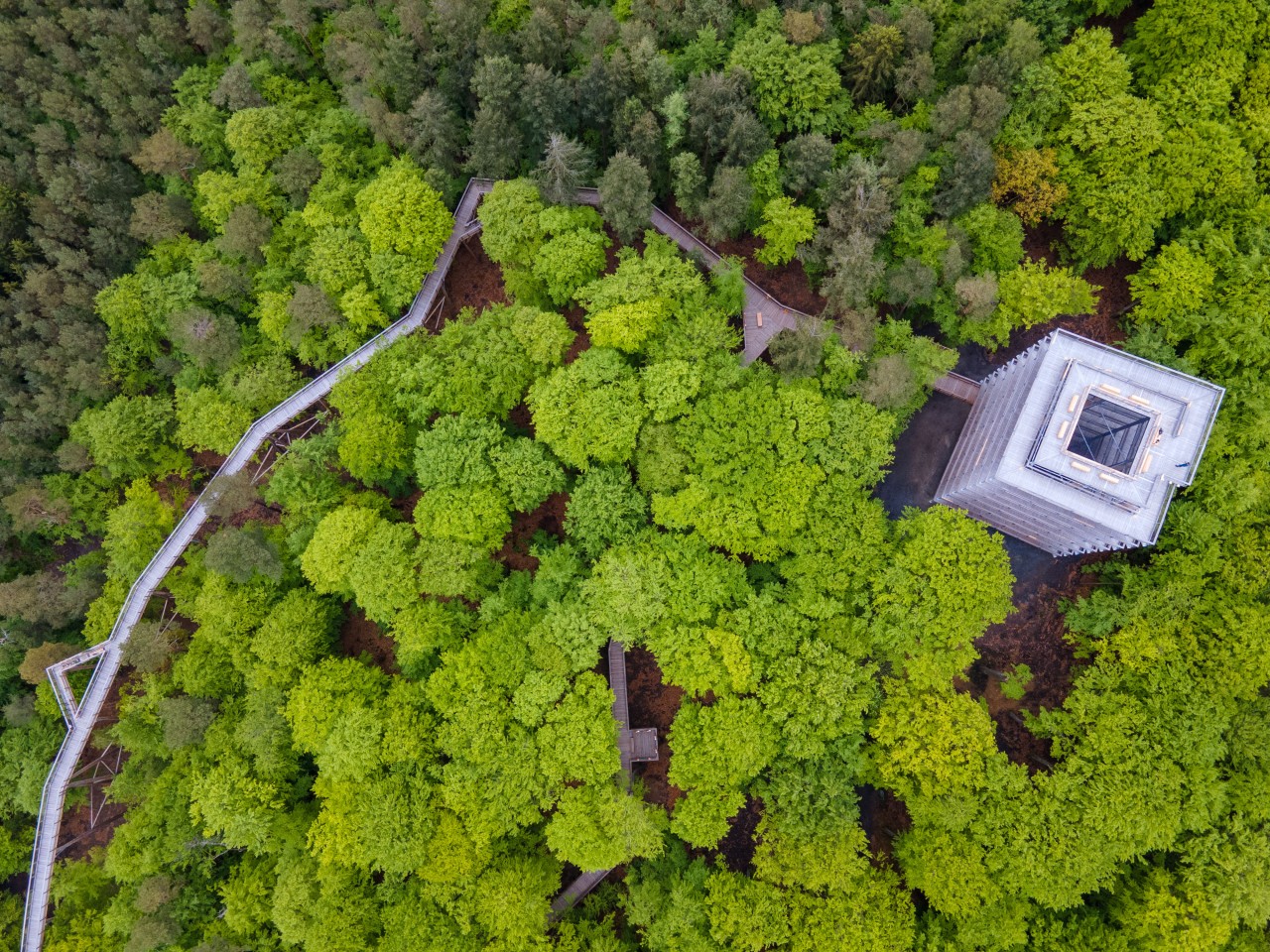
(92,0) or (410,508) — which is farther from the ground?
(92,0)

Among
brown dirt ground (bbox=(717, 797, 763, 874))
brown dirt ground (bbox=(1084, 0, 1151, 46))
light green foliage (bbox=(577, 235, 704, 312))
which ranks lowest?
→ brown dirt ground (bbox=(717, 797, 763, 874))

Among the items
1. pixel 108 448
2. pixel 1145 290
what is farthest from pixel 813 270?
pixel 108 448

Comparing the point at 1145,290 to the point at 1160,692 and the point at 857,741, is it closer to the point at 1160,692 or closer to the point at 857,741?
the point at 1160,692

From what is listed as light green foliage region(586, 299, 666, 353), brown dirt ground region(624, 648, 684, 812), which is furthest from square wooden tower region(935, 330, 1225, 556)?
brown dirt ground region(624, 648, 684, 812)

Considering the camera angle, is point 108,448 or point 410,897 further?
point 108,448

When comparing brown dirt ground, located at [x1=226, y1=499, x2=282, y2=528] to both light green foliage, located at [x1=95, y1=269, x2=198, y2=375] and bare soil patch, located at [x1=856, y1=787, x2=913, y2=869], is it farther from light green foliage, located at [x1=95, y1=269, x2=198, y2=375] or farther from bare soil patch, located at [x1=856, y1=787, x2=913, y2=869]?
bare soil patch, located at [x1=856, y1=787, x2=913, y2=869]

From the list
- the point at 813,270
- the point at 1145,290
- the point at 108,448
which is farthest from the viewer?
the point at 108,448

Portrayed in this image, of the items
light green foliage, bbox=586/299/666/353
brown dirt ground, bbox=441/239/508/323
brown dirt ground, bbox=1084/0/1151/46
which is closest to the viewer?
light green foliage, bbox=586/299/666/353
